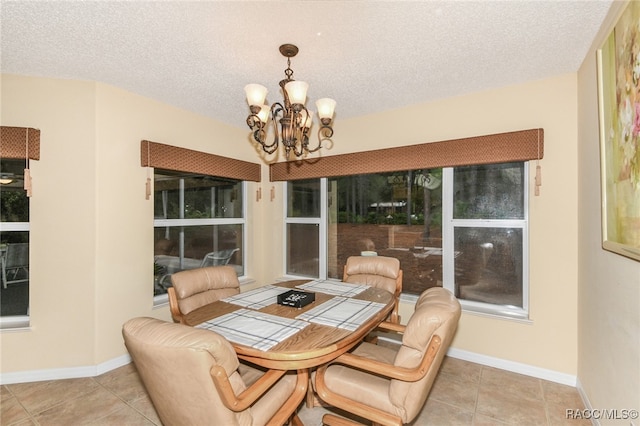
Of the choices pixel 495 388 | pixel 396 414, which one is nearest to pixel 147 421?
pixel 396 414

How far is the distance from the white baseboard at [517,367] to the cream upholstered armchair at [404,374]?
160 centimetres

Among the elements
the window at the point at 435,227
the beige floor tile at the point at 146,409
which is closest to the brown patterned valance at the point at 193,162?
the window at the point at 435,227

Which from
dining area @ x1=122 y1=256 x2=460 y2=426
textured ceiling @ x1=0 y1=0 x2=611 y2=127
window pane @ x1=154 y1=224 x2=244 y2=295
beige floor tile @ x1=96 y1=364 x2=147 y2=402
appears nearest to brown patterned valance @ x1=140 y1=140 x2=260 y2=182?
textured ceiling @ x1=0 y1=0 x2=611 y2=127

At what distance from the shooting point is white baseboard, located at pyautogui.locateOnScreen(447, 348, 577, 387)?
8.05 feet

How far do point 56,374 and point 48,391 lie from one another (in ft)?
0.68

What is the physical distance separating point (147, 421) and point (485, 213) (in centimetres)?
332

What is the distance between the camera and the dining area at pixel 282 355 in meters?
1.16

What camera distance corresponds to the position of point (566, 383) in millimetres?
2441

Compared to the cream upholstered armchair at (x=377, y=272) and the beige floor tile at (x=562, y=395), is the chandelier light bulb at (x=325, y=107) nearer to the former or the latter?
the cream upholstered armchair at (x=377, y=272)

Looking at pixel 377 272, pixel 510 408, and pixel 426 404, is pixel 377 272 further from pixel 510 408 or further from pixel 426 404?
pixel 510 408

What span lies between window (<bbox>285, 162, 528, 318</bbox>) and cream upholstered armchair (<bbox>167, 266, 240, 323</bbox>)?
1.62m

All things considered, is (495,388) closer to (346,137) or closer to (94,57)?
(346,137)

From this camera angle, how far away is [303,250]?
13.8 ft

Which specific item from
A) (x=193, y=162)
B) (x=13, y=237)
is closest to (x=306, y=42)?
(x=193, y=162)
